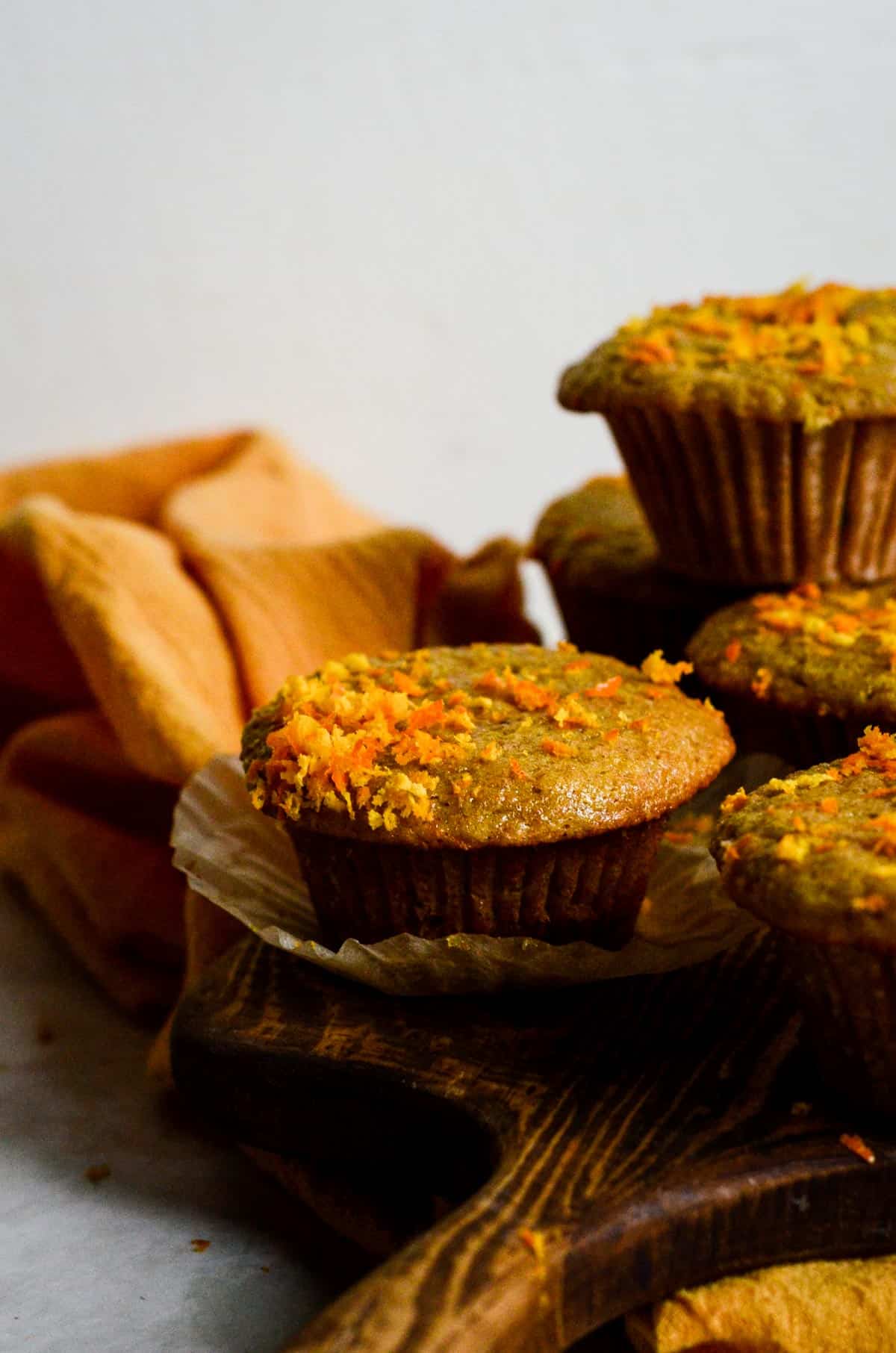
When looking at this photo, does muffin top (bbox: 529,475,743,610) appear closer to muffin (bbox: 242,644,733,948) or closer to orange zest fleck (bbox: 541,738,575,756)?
muffin (bbox: 242,644,733,948)

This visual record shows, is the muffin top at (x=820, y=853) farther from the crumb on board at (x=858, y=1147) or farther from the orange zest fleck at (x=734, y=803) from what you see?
the crumb on board at (x=858, y=1147)

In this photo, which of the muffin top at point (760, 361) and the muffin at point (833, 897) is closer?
the muffin at point (833, 897)

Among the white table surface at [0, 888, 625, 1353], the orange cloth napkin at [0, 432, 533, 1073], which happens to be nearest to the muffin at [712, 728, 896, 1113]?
the white table surface at [0, 888, 625, 1353]

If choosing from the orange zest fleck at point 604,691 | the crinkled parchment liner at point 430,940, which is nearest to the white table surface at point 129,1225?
the crinkled parchment liner at point 430,940

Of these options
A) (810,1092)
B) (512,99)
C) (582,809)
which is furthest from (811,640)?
(512,99)

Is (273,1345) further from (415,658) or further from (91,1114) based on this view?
(415,658)

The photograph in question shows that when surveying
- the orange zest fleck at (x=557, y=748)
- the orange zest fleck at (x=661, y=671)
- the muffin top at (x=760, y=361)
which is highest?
the muffin top at (x=760, y=361)
